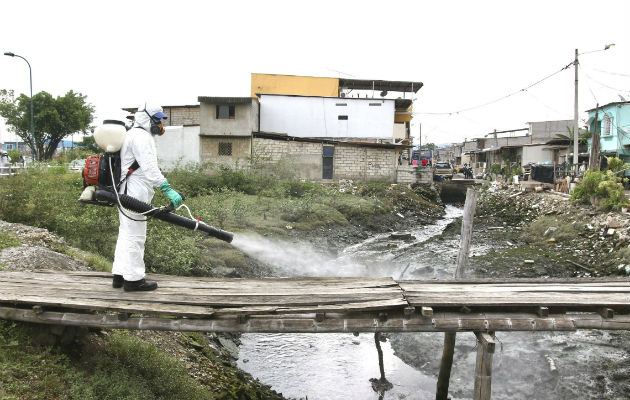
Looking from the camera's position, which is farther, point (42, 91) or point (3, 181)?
point (42, 91)

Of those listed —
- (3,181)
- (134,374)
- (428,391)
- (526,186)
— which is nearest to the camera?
(134,374)

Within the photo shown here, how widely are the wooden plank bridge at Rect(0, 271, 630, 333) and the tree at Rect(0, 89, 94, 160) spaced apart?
3878cm

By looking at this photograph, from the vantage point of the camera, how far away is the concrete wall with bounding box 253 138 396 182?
102ft

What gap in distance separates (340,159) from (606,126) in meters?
18.5

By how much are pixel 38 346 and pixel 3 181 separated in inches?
343

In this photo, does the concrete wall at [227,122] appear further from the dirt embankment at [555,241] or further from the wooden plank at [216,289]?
the wooden plank at [216,289]

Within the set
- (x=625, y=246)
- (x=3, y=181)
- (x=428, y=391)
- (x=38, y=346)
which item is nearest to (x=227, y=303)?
(x=38, y=346)

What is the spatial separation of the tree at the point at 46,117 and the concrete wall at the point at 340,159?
21.7 meters

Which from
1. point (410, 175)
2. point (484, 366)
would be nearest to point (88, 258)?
point (484, 366)

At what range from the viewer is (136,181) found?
5.35m

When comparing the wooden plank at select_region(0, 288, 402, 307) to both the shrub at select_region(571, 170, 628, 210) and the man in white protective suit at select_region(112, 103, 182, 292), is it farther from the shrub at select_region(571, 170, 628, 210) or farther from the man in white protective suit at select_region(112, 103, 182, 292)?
the shrub at select_region(571, 170, 628, 210)

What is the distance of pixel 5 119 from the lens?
3984 centimetres

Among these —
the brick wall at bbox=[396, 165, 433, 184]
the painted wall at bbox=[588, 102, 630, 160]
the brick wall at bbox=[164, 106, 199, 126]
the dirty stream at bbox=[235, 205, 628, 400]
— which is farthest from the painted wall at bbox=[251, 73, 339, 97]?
the dirty stream at bbox=[235, 205, 628, 400]

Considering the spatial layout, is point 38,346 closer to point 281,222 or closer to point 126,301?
point 126,301
